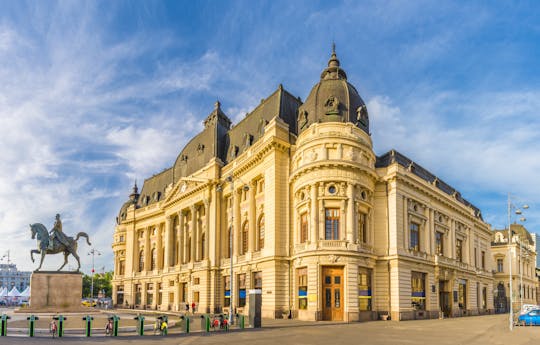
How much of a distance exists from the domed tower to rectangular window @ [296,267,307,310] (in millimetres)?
181

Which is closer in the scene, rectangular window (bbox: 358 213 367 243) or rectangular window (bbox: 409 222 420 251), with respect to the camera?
rectangular window (bbox: 358 213 367 243)

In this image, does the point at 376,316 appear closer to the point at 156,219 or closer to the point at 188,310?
the point at 188,310

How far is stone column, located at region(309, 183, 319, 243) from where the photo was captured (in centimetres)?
4481

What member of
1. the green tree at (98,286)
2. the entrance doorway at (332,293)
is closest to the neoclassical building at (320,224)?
the entrance doorway at (332,293)

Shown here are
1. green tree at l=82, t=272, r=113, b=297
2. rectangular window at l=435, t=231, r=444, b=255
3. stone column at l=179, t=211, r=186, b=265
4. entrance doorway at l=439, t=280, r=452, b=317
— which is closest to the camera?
entrance doorway at l=439, t=280, r=452, b=317

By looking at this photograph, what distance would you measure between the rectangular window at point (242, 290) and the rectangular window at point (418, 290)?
1861 centimetres

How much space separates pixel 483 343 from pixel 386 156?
3188 centimetres

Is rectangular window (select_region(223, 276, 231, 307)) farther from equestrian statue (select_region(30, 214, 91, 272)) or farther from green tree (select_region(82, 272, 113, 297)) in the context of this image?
green tree (select_region(82, 272, 113, 297))

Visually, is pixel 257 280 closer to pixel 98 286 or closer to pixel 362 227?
pixel 362 227

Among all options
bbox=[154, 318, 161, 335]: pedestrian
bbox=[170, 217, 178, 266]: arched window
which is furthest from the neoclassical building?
bbox=[154, 318, 161, 335]: pedestrian

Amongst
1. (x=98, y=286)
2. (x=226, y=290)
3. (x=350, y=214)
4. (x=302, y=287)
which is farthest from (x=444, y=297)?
(x=98, y=286)

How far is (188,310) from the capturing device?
64.1 m

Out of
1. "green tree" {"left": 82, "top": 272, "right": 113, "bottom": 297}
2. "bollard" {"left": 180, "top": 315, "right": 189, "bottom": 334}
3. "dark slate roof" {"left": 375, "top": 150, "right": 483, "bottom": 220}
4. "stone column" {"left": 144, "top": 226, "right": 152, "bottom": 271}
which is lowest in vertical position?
"green tree" {"left": 82, "top": 272, "right": 113, "bottom": 297}

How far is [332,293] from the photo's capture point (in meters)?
44.2
